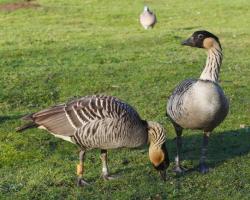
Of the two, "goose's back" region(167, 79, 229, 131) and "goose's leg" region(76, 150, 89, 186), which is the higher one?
"goose's back" region(167, 79, 229, 131)

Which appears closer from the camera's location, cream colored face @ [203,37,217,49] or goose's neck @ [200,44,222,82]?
goose's neck @ [200,44,222,82]

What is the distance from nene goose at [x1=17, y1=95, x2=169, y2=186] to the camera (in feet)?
24.6

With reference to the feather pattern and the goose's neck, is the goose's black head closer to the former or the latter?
the goose's neck

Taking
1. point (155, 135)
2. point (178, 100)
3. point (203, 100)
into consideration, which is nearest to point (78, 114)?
point (155, 135)

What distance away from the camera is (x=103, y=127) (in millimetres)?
7484

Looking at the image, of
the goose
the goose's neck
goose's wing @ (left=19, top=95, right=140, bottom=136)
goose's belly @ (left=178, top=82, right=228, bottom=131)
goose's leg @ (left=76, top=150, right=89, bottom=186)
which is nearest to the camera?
goose's wing @ (left=19, top=95, right=140, bottom=136)

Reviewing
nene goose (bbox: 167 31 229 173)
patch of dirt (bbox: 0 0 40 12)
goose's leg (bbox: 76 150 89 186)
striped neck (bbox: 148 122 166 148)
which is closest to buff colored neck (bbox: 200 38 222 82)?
nene goose (bbox: 167 31 229 173)

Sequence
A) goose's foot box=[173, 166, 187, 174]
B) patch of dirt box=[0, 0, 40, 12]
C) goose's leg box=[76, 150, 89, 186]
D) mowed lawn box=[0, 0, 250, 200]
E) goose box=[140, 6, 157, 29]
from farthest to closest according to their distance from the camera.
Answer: patch of dirt box=[0, 0, 40, 12] < goose box=[140, 6, 157, 29] < goose's foot box=[173, 166, 187, 174] < mowed lawn box=[0, 0, 250, 200] < goose's leg box=[76, 150, 89, 186]

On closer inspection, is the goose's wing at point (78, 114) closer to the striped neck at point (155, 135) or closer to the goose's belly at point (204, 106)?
the striped neck at point (155, 135)

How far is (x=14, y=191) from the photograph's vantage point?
25.4ft

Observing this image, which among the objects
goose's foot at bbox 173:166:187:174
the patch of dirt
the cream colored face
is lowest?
goose's foot at bbox 173:166:187:174

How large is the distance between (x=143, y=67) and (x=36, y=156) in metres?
7.47

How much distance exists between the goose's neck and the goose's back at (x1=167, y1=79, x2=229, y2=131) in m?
0.16

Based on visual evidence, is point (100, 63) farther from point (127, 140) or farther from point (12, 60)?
point (127, 140)
